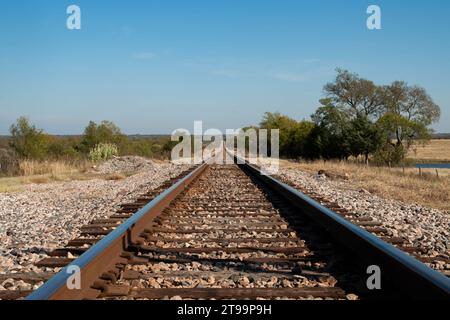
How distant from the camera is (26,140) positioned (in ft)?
78.9

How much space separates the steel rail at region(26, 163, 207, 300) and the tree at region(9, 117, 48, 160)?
20.8 m

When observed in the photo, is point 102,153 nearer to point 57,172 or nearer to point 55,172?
point 57,172

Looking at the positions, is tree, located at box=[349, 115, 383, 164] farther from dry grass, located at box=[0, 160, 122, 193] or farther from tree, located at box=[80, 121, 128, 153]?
dry grass, located at box=[0, 160, 122, 193]

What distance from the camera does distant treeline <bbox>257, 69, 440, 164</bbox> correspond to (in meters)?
38.5

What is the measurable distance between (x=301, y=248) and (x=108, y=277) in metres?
1.74

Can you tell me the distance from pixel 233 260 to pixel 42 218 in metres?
3.82

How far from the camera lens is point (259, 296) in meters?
2.80

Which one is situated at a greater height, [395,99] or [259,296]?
[395,99]

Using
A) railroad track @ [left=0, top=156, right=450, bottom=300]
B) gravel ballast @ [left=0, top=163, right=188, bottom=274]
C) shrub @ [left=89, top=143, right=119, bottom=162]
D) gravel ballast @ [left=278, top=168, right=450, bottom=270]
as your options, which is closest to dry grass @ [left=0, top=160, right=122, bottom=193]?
shrub @ [left=89, top=143, right=119, bottom=162]

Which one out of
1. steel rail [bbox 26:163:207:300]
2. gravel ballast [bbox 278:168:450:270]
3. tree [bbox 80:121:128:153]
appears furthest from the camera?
tree [bbox 80:121:128:153]

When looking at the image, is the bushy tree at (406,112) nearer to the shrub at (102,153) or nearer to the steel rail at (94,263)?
the shrub at (102,153)
